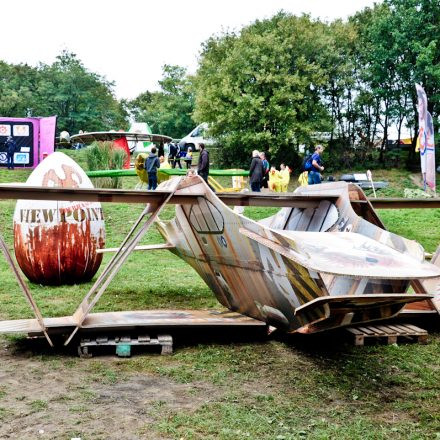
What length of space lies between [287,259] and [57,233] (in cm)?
520

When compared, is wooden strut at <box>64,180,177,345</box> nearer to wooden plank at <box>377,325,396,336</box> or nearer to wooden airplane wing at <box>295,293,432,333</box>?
wooden airplane wing at <box>295,293,432,333</box>

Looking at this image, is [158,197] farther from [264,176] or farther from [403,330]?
[264,176]

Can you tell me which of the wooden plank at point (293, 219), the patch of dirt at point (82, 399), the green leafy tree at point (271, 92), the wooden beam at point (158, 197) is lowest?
the patch of dirt at point (82, 399)

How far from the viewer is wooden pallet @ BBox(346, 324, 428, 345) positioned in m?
6.84

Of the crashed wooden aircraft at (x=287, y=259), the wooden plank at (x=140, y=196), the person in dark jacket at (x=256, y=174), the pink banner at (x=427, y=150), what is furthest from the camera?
the pink banner at (x=427, y=150)

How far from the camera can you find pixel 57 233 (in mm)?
9602

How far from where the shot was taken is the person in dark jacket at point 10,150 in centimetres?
2602

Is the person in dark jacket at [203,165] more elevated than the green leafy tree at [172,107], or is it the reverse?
the green leafy tree at [172,107]

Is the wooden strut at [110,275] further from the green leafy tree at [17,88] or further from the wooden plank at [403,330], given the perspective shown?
the green leafy tree at [17,88]

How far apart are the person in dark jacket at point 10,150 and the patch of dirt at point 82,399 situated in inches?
838

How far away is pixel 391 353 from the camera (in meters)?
6.55

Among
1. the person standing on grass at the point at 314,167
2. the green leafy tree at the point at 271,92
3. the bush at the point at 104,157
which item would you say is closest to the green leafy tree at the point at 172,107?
the green leafy tree at the point at 271,92

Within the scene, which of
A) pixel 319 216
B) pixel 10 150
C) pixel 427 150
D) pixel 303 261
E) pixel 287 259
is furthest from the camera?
pixel 10 150

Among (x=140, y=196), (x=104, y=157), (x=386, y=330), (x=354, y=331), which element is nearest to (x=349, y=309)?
(x=354, y=331)
